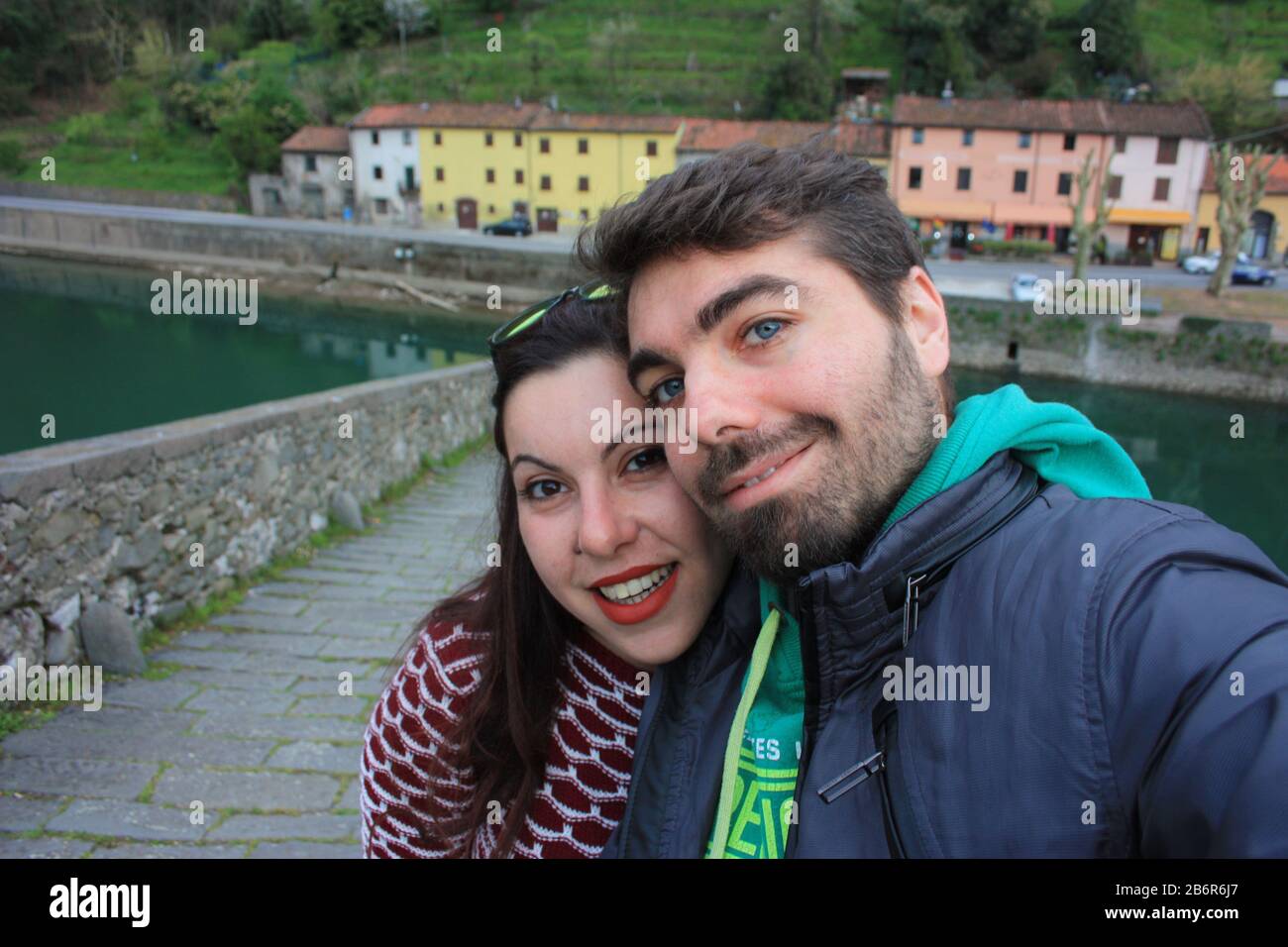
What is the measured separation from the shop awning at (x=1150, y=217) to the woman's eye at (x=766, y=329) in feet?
129

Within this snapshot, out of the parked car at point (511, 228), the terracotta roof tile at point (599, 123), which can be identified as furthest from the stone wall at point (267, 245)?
the terracotta roof tile at point (599, 123)

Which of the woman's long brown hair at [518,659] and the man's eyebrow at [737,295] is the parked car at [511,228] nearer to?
the woman's long brown hair at [518,659]

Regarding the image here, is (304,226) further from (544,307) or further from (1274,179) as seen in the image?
(1274,179)

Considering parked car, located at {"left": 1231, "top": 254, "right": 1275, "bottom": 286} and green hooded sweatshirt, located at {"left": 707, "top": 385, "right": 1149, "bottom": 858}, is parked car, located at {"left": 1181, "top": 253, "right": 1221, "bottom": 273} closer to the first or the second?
parked car, located at {"left": 1231, "top": 254, "right": 1275, "bottom": 286}

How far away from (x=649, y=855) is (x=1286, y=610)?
902 mm

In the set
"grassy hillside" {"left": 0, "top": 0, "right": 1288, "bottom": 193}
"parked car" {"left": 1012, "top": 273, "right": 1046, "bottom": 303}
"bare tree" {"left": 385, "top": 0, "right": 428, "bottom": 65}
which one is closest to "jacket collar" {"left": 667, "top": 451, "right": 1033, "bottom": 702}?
"parked car" {"left": 1012, "top": 273, "right": 1046, "bottom": 303}

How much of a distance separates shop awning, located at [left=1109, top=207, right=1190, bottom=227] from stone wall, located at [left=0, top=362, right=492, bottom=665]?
3620 cm

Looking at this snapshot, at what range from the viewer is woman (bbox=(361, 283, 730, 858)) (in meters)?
1.52

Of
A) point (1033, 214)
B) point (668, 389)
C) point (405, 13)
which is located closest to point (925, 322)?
point (668, 389)

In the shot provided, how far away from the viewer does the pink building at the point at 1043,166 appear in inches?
1377

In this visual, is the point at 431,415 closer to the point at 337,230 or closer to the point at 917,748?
the point at 917,748

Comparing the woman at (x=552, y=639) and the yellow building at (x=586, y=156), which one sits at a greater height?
the yellow building at (x=586, y=156)

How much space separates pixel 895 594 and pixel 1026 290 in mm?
25134

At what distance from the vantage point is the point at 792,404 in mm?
1232
